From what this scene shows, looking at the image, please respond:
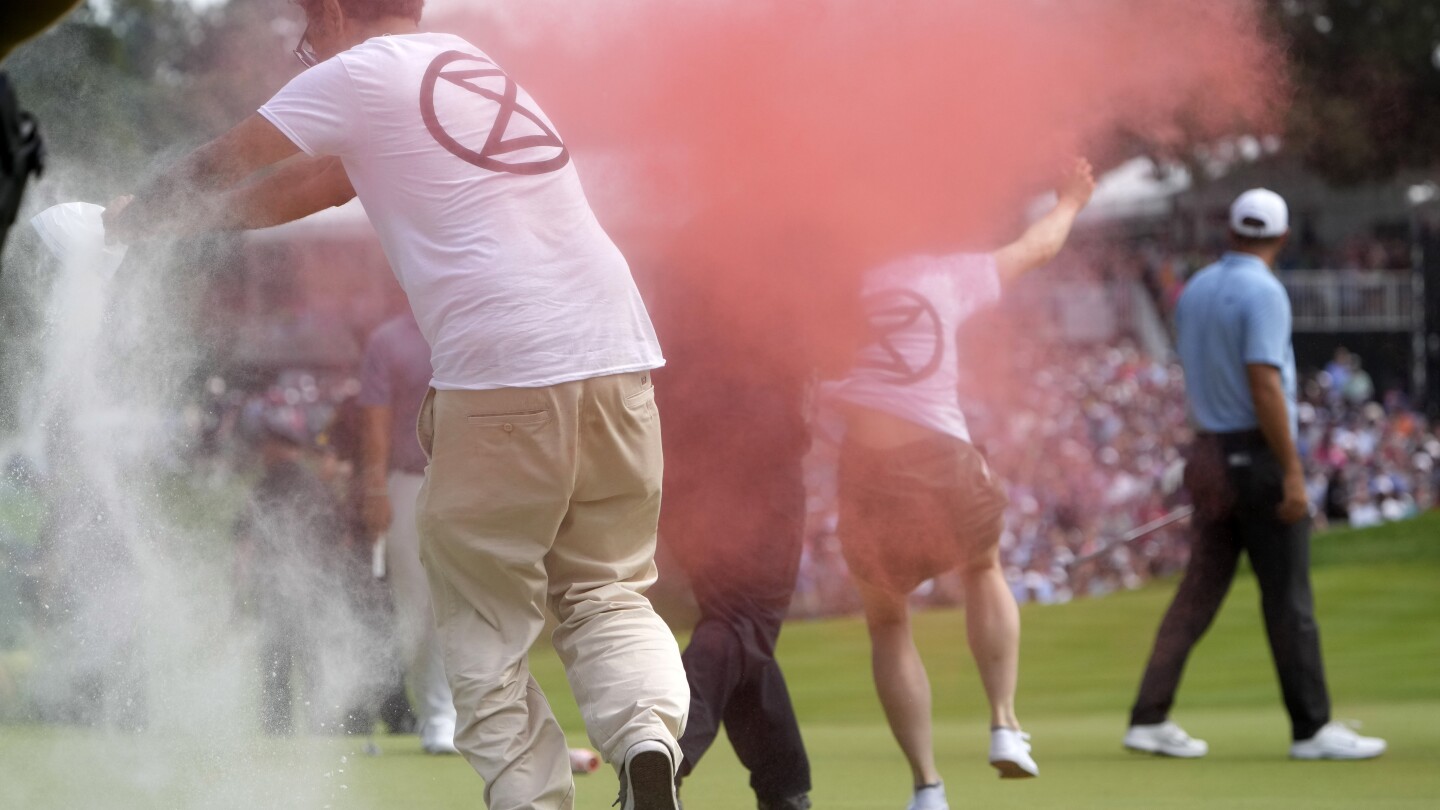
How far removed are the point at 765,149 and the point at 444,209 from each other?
181cm

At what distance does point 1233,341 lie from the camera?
6.74 m

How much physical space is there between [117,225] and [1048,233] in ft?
9.44

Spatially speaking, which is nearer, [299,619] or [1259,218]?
[299,619]

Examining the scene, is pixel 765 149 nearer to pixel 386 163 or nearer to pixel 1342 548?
pixel 386 163

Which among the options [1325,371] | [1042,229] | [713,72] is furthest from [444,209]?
[1325,371]

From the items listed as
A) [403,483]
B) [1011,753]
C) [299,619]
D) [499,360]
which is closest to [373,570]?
[403,483]

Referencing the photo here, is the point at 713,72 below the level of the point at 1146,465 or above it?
above

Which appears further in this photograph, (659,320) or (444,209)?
(659,320)

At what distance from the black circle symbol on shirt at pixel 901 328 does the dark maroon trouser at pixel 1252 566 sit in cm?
205

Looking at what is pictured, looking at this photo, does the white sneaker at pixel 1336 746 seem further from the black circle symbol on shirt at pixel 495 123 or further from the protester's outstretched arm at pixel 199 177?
the protester's outstretched arm at pixel 199 177

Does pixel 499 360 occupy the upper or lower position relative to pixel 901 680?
upper

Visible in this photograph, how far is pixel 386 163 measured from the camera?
11.2 ft

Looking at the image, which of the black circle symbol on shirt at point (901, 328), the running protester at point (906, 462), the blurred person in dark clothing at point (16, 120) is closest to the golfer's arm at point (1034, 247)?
the running protester at point (906, 462)

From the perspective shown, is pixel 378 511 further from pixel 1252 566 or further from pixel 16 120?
pixel 16 120
